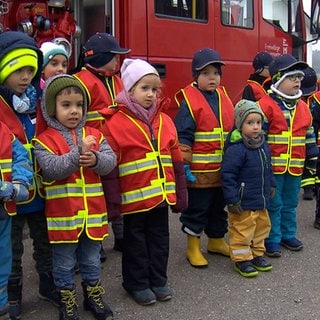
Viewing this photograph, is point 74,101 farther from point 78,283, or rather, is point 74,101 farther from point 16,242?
point 78,283

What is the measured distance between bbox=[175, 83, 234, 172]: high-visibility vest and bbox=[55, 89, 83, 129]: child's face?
1.15m

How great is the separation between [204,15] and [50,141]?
12.6ft

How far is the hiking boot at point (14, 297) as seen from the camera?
328 centimetres

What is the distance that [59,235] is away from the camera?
10.1 feet

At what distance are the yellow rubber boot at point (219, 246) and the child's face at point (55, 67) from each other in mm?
1834

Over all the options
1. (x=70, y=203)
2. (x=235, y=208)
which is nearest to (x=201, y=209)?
(x=235, y=208)

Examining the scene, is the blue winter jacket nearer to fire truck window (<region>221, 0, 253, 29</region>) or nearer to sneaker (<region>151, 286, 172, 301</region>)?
sneaker (<region>151, 286, 172, 301</region>)

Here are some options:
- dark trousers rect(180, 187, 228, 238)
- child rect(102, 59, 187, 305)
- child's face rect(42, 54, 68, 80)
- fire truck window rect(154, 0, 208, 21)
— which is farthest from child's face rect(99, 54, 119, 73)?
fire truck window rect(154, 0, 208, 21)

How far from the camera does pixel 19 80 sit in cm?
307

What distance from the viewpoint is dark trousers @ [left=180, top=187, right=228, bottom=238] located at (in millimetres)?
4121

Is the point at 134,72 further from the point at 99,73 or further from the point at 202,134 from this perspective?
the point at 202,134

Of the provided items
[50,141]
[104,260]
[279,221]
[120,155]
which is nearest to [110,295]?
[104,260]

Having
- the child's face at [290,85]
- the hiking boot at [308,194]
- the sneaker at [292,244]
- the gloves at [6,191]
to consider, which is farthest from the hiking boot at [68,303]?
the hiking boot at [308,194]

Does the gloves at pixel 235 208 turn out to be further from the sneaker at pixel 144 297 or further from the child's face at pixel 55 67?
the child's face at pixel 55 67
